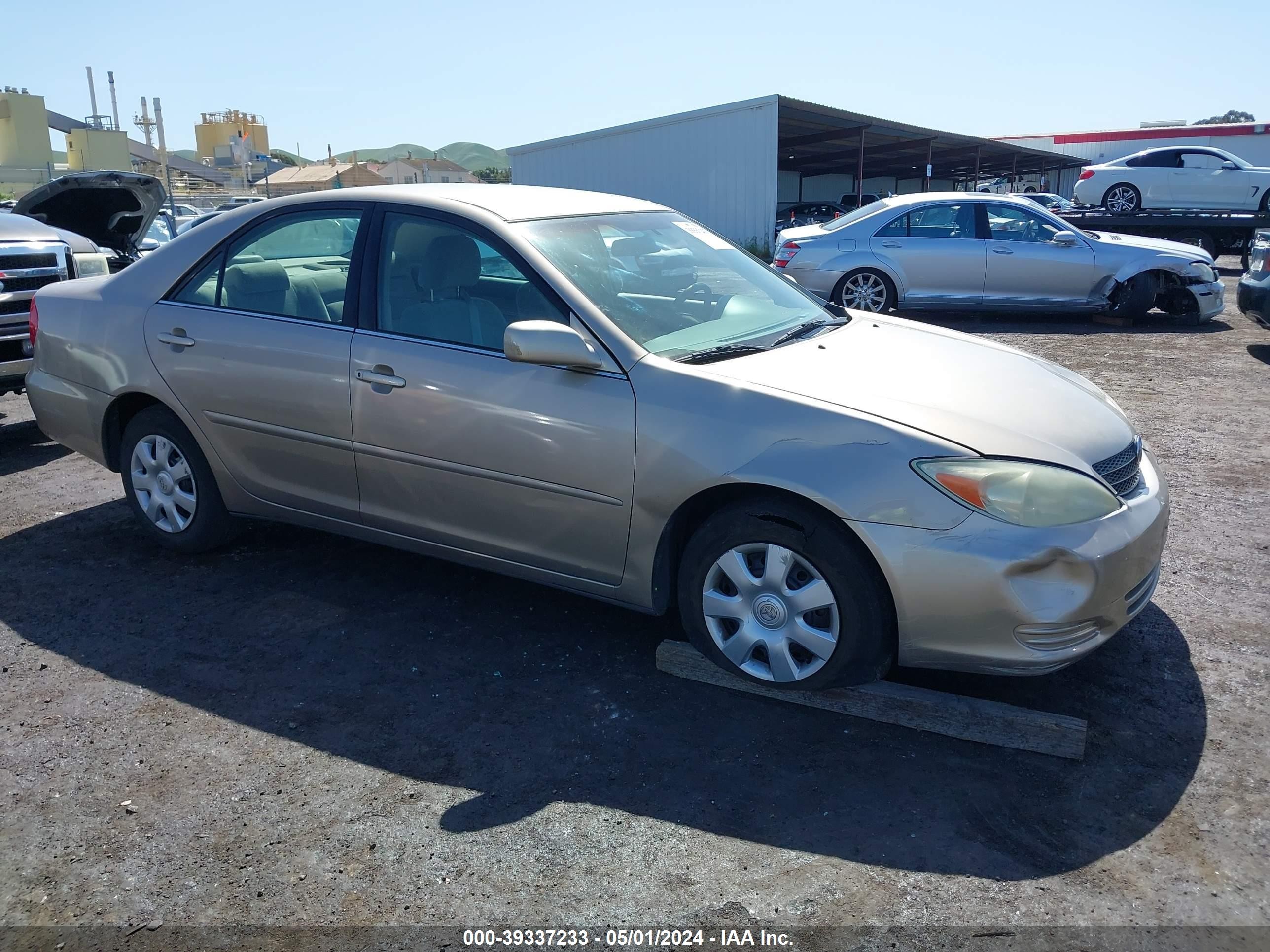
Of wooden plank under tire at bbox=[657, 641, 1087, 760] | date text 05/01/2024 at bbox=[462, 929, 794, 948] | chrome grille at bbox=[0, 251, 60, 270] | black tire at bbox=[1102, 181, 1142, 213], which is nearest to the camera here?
date text 05/01/2024 at bbox=[462, 929, 794, 948]

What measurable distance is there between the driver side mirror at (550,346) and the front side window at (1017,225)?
10.2 m

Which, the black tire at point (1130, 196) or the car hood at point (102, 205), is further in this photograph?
the black tire at point (1130, 196)

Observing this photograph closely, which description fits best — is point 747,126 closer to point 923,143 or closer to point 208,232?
point 923,143

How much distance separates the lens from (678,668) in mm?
3568

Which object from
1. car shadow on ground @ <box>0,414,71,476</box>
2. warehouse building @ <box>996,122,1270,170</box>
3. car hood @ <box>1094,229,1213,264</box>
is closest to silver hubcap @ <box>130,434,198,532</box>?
car shadow on ground @ <box>0,414,71,476</box>

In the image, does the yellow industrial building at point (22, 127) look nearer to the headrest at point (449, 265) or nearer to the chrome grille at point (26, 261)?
the chrome grille at point (26, 261)

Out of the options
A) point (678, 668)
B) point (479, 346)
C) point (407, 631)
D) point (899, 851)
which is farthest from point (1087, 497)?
point (407, 631)

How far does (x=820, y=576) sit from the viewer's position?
3201mm

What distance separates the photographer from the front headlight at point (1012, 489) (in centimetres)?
301

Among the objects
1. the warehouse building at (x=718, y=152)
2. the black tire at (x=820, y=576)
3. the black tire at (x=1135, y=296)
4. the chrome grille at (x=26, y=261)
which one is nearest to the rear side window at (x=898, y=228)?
the black tire at (x=1135, y=296)

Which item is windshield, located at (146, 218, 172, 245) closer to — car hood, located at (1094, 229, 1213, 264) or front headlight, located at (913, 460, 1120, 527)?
car hood, located at (1094, 229, 1213, 264)

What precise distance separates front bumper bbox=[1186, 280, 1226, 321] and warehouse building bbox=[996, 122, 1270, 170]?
23.1 meters

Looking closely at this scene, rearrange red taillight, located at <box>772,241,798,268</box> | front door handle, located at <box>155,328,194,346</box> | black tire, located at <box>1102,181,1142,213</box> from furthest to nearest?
black tire, located at <box>1102,181,1142,213</box> → red taillight, located at <box>772,241,798,268</box> → front door handle, located at <box>155,328,194,346</box>

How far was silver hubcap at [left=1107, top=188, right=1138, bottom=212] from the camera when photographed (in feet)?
66.1
